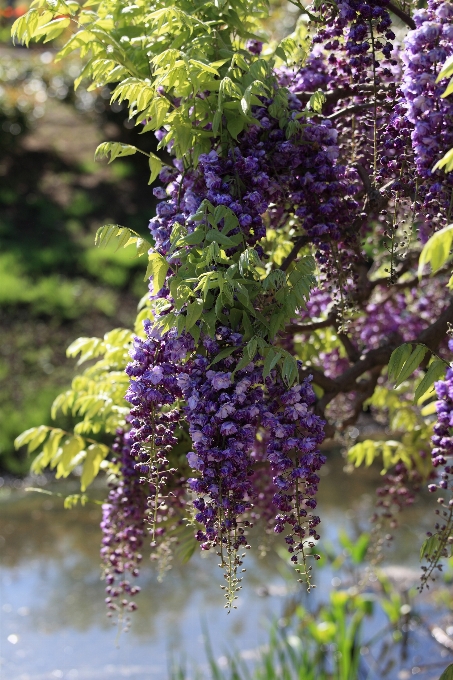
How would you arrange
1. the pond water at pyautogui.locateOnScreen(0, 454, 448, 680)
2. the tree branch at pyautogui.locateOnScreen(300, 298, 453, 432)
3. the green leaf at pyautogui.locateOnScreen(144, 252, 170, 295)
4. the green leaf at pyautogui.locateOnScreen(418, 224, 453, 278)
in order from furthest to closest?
the pond water at pyautogui.locateOnScreen(0, 454, 448, 680), the tree branch at pyautogui.locateOnScreen(300, 298, 453, 432), the green leaf at pyautogui.locateOnScreen(144, 252, 170, 295), the green leaf at pyautogui.locateOnScreen(418, 224, 453, 278)

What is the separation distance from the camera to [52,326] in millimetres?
9461

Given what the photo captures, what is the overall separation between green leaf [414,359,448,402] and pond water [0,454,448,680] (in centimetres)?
269

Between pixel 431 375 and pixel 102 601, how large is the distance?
14.0ft

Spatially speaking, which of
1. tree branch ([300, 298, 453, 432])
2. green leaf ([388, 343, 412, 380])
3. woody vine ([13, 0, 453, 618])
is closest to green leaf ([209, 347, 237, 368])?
woody vine ([13, 0, 453, 618])

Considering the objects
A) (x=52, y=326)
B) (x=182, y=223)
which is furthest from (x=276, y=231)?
(x=52, y=326)

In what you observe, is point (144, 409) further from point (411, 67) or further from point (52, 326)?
point (52, 326)

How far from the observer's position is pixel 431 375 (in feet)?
7.14

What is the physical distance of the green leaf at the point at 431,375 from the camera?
2.17m

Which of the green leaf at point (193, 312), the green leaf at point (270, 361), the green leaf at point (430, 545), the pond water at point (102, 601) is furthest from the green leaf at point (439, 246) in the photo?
the pond water at point (102, 601)

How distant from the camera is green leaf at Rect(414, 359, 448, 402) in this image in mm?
2172

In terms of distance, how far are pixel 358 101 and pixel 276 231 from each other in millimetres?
505

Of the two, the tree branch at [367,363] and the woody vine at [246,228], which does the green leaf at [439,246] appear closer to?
the woody vine at [246,228]

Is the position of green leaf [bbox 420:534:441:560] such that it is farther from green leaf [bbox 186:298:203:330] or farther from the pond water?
the pond water

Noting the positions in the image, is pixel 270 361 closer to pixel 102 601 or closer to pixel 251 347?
pixel 251 347
